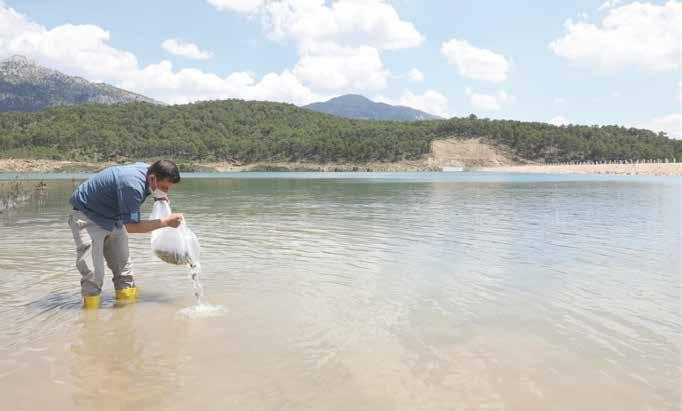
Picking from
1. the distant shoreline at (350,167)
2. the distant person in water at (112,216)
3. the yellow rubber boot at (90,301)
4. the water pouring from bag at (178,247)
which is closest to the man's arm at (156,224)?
the distant person in water at (112,216)

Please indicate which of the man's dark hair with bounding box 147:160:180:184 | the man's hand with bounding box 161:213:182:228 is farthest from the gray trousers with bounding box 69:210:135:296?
the man's dark hair with bounding box 147:160:180:184

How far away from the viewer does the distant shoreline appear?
10706 cm

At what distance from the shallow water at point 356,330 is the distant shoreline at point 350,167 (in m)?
103

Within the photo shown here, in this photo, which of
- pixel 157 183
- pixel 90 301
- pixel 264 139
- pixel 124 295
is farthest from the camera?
pixel 264 139

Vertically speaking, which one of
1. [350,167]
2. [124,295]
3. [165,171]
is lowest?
[124,295]

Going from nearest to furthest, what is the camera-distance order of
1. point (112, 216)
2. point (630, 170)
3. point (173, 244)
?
point (112, 216), point (173, 244), point (630, 170)

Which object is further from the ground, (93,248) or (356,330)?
(93,248)

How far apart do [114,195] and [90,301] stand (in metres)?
1.76

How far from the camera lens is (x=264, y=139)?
176500mm

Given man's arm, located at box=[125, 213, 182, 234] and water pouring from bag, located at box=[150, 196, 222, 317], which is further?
water pouring from bag, located at box=[150, 196, 222, 317]

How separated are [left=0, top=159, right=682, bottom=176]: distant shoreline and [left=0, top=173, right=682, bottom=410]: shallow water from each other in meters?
103

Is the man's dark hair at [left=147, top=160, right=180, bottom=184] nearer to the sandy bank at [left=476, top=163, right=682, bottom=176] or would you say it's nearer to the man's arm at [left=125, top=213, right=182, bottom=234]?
the man's arm at [left=125, top=213, right=182, bottom=234]

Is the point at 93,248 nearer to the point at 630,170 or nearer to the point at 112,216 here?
the point at 112,216

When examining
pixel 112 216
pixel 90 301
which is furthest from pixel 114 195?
pixel 90 301
